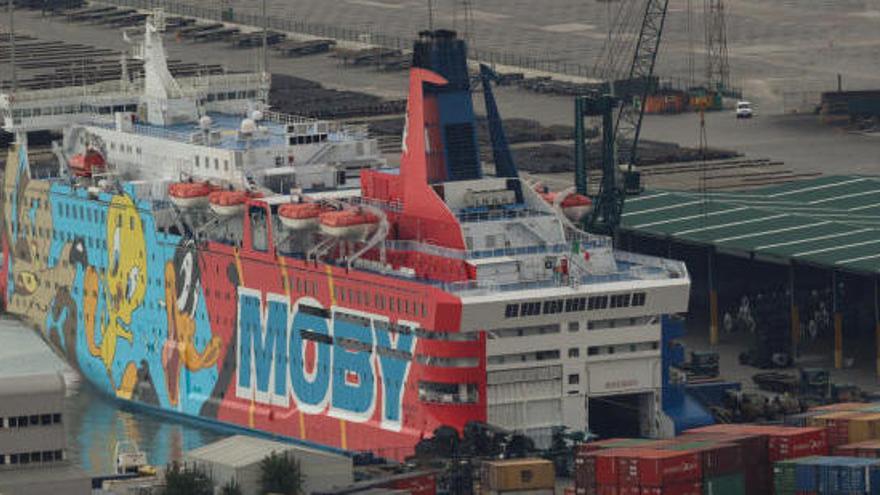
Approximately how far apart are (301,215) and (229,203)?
18.2 feet

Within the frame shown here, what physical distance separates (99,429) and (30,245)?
15471 mm

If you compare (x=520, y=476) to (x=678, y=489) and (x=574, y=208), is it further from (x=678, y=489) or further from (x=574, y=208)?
(x=574, y=208)

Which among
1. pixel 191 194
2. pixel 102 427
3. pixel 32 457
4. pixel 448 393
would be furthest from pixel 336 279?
pixel 32 457

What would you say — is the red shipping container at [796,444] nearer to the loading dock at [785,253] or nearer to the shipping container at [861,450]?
the shipping container at [861,450]

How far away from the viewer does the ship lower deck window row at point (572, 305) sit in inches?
5037

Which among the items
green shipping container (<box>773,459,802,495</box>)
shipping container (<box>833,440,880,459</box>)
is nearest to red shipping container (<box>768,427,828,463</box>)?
shipping container (<box>833,440,880,459</box>)

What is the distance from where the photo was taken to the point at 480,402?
12825 cm

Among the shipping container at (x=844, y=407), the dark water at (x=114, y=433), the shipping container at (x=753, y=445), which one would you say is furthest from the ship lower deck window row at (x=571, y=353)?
the dark water at (x=114, y=433)

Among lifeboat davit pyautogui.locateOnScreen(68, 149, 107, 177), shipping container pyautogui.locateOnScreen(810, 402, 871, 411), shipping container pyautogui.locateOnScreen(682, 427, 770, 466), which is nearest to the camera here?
shipping container pyautogui.locateOnScreen(682, 427, 770, 466)

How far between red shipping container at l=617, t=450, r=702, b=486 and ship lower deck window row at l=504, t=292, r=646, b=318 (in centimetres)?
801

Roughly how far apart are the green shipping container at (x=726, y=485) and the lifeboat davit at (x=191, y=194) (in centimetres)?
2766

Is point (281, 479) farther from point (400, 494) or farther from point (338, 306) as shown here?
point (338, 306)

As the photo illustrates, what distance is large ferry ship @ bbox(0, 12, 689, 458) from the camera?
5074 inches

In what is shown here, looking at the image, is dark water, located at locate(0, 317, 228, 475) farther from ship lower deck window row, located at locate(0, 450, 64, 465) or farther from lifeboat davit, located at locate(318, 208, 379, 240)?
ship lower deck window row, located at locate(0, 450, 64, 465)
